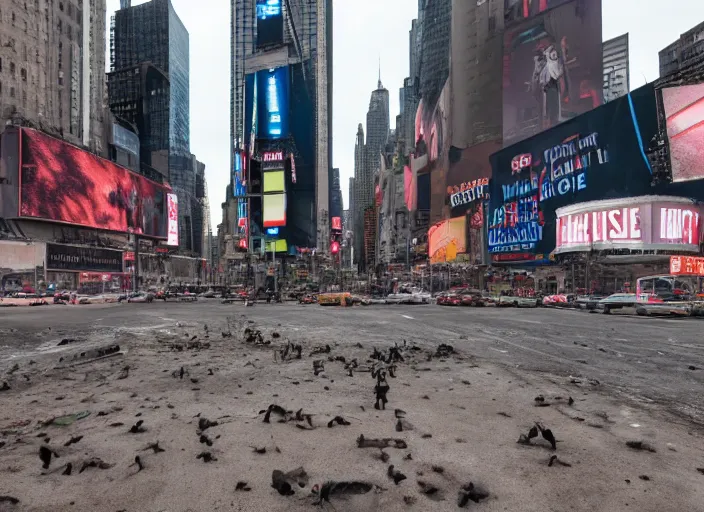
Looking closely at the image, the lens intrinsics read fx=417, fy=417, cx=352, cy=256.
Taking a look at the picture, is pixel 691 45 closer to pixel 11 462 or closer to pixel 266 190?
A: pixel 11 462

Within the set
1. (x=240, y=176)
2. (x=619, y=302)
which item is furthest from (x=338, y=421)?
(x=240, y=176)

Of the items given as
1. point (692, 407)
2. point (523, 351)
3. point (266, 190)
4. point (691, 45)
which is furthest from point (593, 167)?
point (266, 190)

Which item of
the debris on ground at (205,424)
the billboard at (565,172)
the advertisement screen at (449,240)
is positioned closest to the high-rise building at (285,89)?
the advertisement screen at (449,240)

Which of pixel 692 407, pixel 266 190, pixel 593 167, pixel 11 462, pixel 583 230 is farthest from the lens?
pixel 266 190

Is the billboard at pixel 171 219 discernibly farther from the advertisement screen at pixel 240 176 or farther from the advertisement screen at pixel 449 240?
the advertisement screen at pixel 449 240

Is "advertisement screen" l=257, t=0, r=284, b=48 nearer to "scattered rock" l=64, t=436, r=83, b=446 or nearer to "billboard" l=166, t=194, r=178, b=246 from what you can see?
"billboard" l=166, t=194, r=178, b=246

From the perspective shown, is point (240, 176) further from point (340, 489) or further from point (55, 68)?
point (340, 489)
